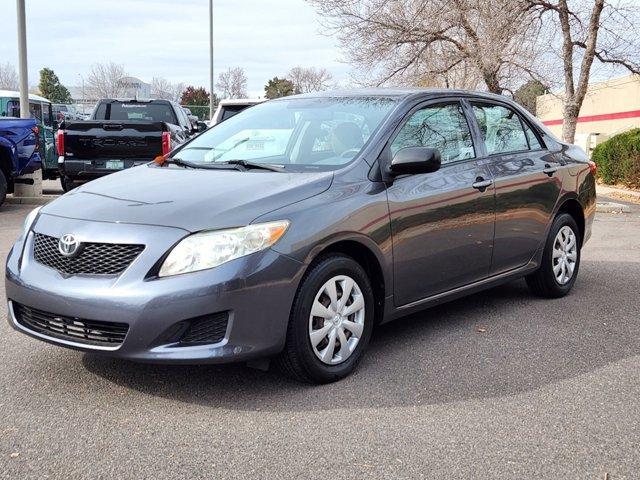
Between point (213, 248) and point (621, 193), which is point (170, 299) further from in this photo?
point (621, 193)

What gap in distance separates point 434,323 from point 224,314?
7.53 feet

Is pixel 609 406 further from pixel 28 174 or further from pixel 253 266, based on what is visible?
pixel 28 174

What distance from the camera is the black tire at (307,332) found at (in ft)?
12.8

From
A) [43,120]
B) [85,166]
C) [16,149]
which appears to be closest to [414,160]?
[85,166]

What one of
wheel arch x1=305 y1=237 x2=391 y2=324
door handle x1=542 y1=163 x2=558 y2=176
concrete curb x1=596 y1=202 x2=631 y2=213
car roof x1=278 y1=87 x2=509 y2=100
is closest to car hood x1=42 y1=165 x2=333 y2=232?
wheel arch x1=305 y1=237 x2=391 y2=324

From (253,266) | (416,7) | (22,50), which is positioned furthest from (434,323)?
(416,7)

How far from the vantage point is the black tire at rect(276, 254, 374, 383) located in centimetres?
391

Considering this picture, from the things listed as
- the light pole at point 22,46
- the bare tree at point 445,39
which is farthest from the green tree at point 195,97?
the light pole at point 22,46

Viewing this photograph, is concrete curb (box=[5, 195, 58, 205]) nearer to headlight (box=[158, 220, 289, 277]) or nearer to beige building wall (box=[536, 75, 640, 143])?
headlight (box=[158, 220, 289, 277])

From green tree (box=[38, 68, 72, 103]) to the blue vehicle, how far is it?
7231cm

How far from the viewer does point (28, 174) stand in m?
12.6

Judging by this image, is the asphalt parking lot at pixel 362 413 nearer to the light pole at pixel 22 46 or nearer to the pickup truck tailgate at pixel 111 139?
the pickup truck tailgate at pixel 111 139

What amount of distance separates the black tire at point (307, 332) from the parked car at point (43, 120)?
11.0m

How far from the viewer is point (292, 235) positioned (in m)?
3.86
